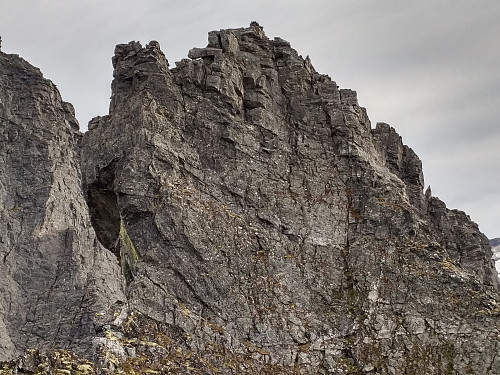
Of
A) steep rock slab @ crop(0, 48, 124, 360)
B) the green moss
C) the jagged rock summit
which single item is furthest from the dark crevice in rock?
steep rock slab @ crop(0, 48, 124, 360)

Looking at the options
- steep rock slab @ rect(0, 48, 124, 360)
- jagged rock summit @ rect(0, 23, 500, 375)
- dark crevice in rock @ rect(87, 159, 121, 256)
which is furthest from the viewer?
steep rock slab @ rect(0, 48, 124, 360)

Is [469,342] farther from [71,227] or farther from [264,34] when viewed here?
[71,227]

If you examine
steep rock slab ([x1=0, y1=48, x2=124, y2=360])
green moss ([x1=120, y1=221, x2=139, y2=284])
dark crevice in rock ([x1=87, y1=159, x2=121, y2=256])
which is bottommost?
green moss ([x1=120, y1=221, x2=139, y2=284])

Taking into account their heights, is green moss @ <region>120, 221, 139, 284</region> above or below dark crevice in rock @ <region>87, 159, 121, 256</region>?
below

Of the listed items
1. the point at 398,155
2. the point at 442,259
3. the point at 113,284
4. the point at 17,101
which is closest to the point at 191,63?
the point at 398,155

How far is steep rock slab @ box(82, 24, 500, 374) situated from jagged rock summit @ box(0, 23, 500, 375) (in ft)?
0.34

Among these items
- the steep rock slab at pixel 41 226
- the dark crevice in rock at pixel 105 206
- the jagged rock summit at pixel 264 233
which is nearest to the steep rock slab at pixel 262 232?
the jagged rock summit at pixel 264 233

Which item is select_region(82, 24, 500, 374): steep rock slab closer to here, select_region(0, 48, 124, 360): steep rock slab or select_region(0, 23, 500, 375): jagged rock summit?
select_region(0, 23, 500, 375): jagged rock summit

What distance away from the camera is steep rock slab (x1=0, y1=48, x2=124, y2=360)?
5861 inches

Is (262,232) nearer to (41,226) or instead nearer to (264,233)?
(264,233)

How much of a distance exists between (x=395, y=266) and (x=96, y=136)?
25.1 metres

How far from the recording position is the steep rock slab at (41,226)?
148875mm

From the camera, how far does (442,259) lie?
5278 centimetres

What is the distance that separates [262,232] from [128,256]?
30.7ft
